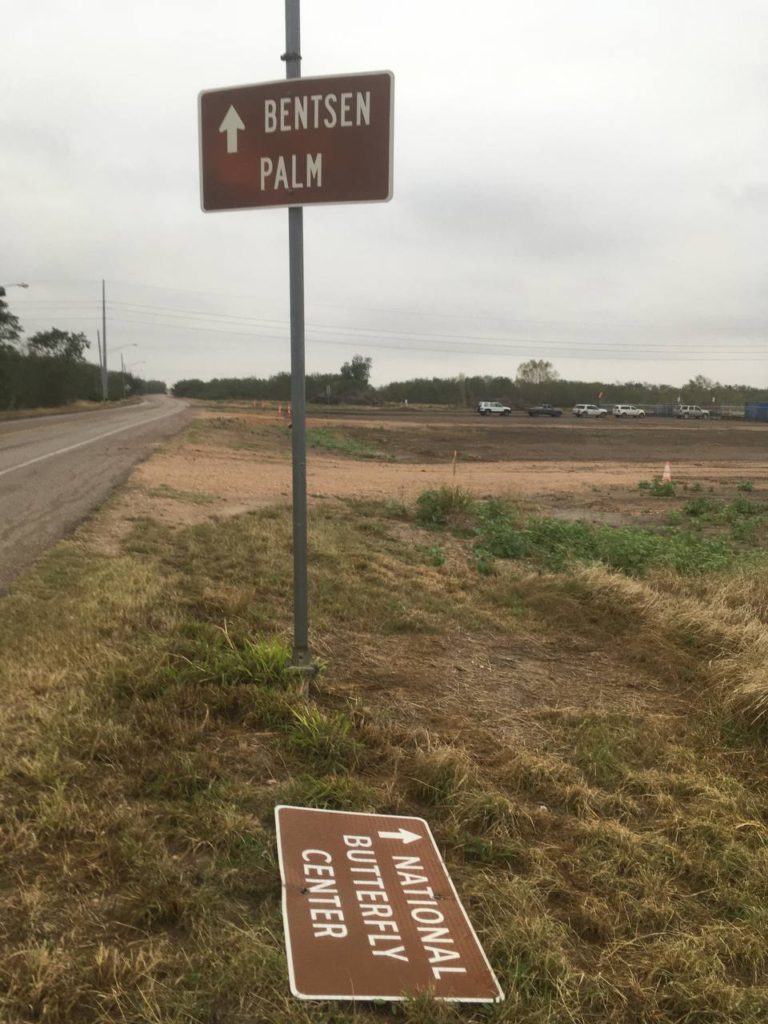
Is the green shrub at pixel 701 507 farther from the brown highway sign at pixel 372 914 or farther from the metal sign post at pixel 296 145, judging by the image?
the brown highway sign at pixel 372 914

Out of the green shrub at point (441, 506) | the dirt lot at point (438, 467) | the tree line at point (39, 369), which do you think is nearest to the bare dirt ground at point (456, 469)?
the dirt lot at point (438, 467)

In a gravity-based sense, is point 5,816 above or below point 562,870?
above

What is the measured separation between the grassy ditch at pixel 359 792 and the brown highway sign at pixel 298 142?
222 cm

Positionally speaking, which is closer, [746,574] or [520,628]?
[520,628]

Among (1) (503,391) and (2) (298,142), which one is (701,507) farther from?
(1) (503,391)

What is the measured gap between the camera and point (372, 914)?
2371 mm

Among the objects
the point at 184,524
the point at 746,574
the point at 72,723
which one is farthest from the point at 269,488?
the point at 72,723

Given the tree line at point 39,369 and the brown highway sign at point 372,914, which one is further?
the tree line at point 39,369

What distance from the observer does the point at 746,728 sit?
3.94 meters

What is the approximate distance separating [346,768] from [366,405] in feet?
272

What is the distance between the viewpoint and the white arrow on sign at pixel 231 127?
3.44 metres

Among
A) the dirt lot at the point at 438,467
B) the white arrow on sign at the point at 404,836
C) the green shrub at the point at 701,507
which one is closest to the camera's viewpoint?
the white arrow on sign at the point at 404,836

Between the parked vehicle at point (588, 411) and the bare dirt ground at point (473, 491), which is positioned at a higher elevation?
the parked vehicle at point (588, 411)

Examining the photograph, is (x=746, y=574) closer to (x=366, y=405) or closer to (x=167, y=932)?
(x=167, y=932)
